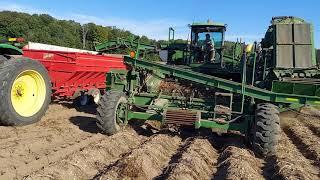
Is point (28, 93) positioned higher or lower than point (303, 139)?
higher

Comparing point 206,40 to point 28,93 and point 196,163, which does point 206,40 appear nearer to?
point 28,93

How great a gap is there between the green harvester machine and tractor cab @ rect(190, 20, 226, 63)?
2.64m

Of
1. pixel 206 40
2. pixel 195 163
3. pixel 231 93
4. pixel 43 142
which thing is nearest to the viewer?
pixel 195 163

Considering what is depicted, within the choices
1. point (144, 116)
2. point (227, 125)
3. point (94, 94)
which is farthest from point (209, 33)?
point (227, 125)

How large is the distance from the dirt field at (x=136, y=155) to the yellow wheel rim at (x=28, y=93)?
0.33 m

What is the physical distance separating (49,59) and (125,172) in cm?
566

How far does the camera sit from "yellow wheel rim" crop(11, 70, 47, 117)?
766 centimetres

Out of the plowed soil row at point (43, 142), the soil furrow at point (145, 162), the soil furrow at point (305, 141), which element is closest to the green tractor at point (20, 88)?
the plowed soil row at point (43, 142)

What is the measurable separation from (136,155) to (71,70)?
4.77m

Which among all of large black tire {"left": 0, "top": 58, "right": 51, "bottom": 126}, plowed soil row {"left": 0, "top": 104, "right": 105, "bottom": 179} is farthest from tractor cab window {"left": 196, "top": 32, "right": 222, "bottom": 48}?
large black tire {"left": 0, "top": 58, "right": 51, "bottom": 126}

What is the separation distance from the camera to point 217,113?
26.8 ft

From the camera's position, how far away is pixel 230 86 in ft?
27.2

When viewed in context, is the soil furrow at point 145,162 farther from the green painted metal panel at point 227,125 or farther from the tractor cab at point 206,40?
the tractor cab at point 206,40

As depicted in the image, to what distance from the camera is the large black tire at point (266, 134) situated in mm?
7332
